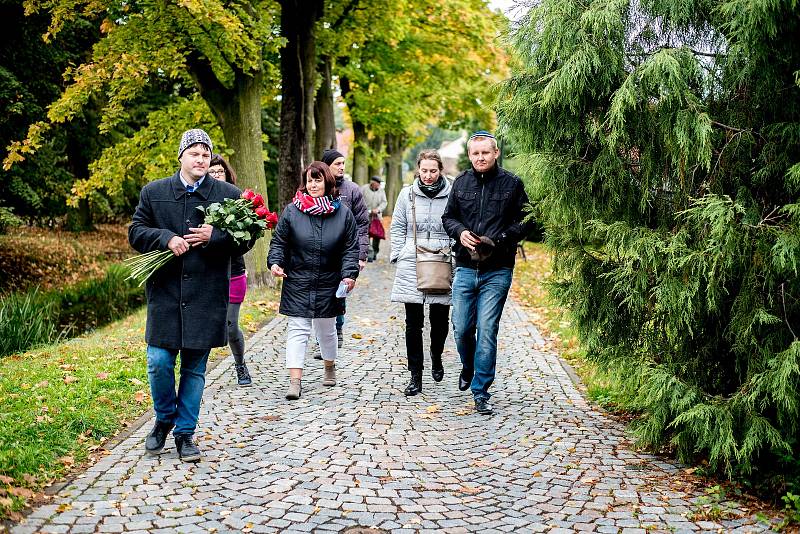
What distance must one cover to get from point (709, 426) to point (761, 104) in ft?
6.77

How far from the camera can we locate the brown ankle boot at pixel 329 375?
8031 millimetres

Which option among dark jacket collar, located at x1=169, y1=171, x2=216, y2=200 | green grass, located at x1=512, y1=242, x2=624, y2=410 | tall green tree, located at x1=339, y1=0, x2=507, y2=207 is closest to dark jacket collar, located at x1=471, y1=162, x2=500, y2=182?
green grass, located at x1=512, y1=242, x2=624, y2=410

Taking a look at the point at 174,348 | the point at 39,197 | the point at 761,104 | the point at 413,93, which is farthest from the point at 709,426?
the point at 413,93

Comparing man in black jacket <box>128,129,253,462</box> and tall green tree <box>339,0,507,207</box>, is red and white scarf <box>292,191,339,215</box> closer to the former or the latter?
man in black jacket <box>128,129,253,462</box>

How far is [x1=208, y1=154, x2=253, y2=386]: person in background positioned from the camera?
7.80 m

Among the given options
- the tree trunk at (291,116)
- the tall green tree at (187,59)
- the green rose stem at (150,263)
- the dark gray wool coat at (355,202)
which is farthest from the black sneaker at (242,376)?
the tree trunk at (291,116)

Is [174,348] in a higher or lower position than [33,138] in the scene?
lower

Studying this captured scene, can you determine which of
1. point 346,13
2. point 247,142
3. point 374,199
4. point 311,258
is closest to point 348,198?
point 311,258

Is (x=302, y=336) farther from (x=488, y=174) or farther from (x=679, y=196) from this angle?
(x=679, y=196)

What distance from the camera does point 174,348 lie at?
18.5 ft

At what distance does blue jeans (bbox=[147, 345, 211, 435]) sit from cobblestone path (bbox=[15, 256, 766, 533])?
11.1 inches

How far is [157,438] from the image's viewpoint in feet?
19.0

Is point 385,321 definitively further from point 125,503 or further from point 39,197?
point 39,197

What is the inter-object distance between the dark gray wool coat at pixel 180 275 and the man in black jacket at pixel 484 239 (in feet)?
7.07
